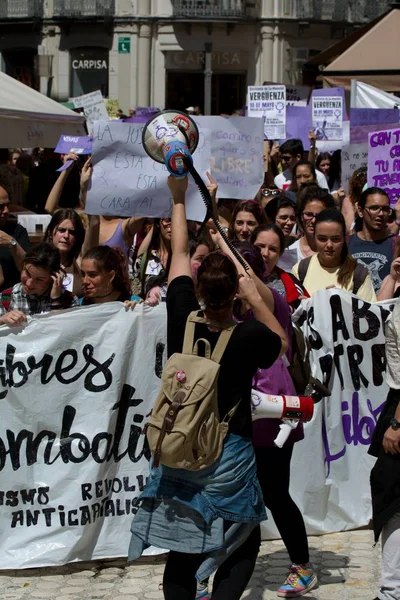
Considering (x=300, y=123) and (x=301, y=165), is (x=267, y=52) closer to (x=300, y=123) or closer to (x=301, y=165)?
(x=300, y=123)

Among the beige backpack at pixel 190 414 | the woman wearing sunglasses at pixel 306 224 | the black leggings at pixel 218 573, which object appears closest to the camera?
the beige backpack at pixel 190 414

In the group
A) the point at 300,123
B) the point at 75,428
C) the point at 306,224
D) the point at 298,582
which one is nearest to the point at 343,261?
the point at 306,224

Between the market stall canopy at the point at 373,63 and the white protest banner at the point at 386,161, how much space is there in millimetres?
4816

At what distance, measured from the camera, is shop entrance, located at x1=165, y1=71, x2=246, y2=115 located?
3909cm

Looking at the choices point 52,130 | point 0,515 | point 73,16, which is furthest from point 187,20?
point 0,515

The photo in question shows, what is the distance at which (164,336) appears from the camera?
5.43 m

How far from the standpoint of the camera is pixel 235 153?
7410 millimetres

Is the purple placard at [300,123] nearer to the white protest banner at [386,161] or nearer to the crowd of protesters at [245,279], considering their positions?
the crowd of protesters at [245,279]

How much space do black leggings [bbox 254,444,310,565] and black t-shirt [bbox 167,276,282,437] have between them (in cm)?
75

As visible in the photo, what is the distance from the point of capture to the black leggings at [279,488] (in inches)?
190

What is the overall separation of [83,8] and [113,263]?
3546cm

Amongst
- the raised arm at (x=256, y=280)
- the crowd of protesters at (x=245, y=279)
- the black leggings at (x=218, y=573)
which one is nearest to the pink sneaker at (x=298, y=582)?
the crowd of protesters at (x=245, y=279)

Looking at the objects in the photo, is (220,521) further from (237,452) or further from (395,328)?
(395,328)

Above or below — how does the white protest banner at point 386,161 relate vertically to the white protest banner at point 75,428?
above
